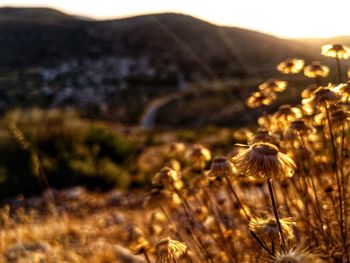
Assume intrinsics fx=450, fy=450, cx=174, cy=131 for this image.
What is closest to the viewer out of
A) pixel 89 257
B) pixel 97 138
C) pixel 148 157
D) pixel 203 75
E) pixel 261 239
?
pixel 261 239

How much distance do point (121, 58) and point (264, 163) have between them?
77.6 metres

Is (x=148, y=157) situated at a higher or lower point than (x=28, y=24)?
higher

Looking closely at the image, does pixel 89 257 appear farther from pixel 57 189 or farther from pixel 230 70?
pixel 230 70

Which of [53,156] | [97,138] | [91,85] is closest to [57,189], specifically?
[53,156]

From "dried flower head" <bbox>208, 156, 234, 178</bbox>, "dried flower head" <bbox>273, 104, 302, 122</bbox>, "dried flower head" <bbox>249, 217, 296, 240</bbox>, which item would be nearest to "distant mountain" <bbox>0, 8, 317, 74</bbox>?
"dried flower head" <bbox>273, 104, 302, 122</bbox>

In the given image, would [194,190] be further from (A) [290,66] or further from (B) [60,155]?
(B) [60,155]

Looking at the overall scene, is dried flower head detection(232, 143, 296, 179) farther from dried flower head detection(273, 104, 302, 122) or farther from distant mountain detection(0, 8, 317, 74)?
distant mountain detection(0, 8, 317, 74)

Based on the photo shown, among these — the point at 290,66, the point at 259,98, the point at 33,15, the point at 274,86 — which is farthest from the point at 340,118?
the point at 33,15

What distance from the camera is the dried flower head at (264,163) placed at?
1872mm

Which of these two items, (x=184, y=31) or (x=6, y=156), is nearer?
(x=6, y=156)

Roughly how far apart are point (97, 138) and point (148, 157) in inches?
77.4

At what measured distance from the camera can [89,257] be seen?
16.3 feet

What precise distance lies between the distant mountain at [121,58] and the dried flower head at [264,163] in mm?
36472

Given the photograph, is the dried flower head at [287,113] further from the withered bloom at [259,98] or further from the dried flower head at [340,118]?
the withered bloom at [259,98]
